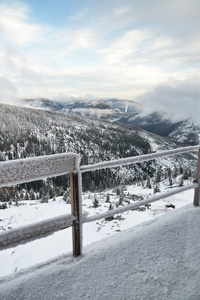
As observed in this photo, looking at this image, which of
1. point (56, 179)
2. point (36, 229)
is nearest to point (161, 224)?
point (36, 229)

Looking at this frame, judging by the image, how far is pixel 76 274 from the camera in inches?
94.6

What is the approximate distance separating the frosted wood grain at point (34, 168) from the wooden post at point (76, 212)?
137mm

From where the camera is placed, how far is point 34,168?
2168 mm

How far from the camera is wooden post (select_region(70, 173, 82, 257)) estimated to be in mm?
2467

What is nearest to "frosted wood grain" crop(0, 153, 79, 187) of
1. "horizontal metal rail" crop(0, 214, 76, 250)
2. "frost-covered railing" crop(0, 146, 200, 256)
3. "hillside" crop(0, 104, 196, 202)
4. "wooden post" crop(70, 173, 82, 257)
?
"frost-covered railing" crop(0, 146, 200, 256)

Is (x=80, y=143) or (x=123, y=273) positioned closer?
(x=123, y=273)

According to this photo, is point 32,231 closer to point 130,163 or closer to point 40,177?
point 40,177

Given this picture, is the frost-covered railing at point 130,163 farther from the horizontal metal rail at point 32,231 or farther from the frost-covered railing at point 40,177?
the horizontal metal rail at point 32,231

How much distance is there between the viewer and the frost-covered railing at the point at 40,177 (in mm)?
2018

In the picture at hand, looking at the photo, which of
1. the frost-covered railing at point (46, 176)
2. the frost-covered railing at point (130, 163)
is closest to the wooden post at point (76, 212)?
the frost-covered railing at point (46, 176)

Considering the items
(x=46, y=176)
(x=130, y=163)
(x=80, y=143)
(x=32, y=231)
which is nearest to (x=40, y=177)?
(x=46, y=176)

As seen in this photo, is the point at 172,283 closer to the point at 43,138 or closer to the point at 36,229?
the point at 36,229

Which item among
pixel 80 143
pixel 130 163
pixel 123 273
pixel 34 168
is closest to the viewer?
pixel 34 168

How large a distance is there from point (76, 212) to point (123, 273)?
0.88 meters
